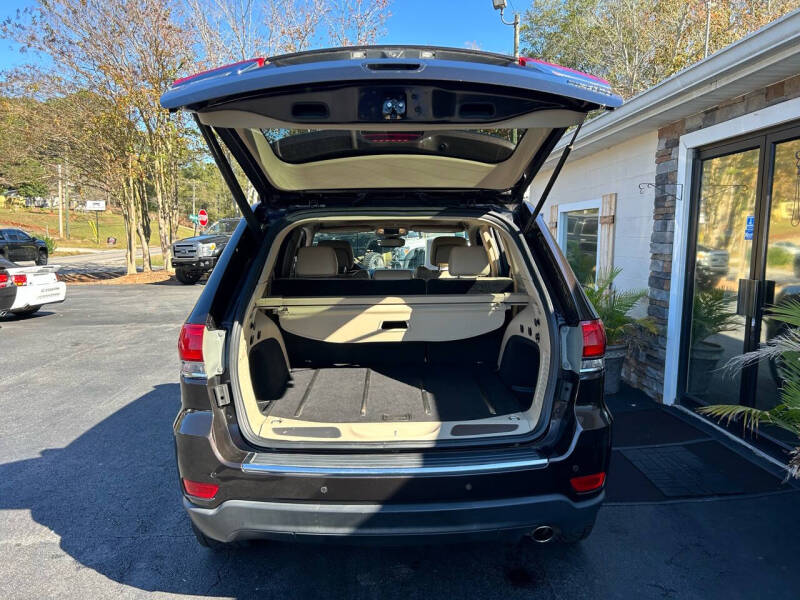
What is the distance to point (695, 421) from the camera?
4.29m

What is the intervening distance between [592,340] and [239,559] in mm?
1945

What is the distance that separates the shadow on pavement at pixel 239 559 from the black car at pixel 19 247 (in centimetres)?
2332

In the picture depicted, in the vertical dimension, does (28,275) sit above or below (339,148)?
below

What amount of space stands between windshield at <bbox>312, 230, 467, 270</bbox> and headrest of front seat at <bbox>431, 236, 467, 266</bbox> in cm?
28

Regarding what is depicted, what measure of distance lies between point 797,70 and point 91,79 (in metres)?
16.6

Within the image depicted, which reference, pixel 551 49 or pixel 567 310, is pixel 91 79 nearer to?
pixel 551 49

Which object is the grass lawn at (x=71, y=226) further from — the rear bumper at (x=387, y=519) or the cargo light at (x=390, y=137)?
the rear bumper at (x=387, y=519)

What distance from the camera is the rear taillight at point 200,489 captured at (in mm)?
1914

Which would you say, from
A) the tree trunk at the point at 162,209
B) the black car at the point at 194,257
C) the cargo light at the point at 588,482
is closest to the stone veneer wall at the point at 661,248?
the cargo light at the point at 588,482

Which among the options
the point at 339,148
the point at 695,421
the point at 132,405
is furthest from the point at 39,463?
the point at 695,421

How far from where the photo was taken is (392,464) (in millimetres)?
1905

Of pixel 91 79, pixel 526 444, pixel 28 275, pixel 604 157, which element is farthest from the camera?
pixel 91 79

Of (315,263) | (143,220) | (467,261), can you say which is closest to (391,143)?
(467,261)

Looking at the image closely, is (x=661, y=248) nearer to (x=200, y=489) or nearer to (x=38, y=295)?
(x=200, y=489)
